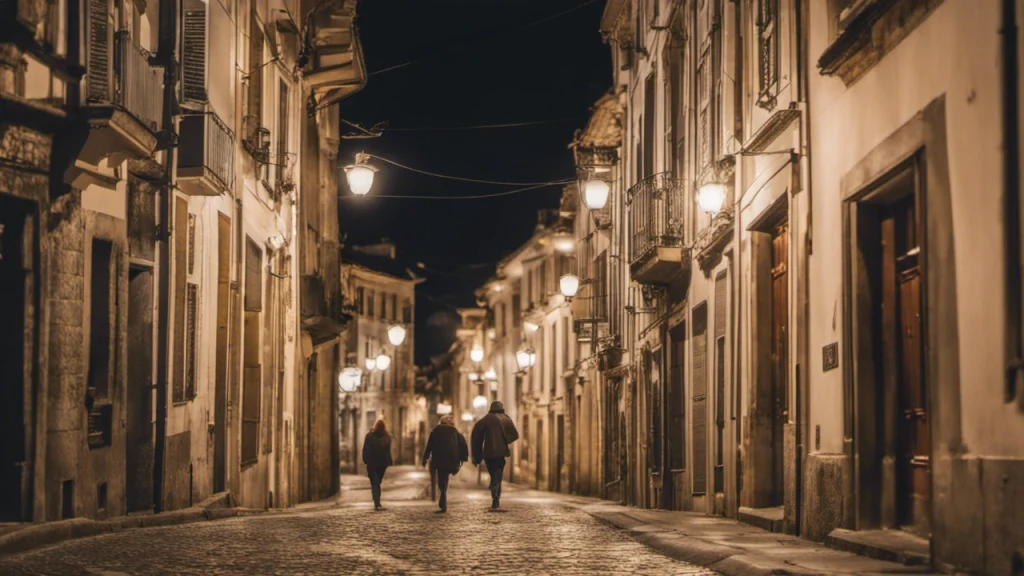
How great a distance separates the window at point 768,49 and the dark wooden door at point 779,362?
1354 mm

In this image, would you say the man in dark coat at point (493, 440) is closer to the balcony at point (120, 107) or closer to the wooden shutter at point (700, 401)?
the wooden shutter at point (700, 401)

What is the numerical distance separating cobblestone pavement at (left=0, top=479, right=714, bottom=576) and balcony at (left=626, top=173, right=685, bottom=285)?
501cm

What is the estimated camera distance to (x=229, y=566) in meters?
9.97

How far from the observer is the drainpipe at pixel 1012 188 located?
7.66 m

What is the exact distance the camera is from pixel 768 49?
14.7 m

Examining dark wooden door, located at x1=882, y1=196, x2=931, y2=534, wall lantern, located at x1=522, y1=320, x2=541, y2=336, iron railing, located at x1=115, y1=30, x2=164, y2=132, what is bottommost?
dark wooden door, located at x1=882, y1=196, x2=931, y2=534

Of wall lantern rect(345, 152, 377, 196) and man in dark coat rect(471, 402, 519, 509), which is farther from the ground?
wall lantern rect(345, 152, 377, 196)

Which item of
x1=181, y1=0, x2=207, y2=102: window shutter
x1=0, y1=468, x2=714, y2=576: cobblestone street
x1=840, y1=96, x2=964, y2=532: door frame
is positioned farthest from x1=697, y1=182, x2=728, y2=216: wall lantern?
x1=181, y1=0, x2=207, y2=102: window shutter

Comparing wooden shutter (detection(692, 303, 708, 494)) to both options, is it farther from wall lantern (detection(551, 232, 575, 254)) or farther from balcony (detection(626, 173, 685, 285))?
wall lantern (detection(551, 232, 575, 254))

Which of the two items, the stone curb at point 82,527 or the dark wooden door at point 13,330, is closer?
the stone curb at point 82,527

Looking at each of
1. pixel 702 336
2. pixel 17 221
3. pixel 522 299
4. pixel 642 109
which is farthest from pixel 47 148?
pixel 522 299

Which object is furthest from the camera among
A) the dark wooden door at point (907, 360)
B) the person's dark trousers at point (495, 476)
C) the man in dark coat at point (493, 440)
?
the man in dark coat at point (493, 440)

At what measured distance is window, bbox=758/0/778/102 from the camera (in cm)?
1418

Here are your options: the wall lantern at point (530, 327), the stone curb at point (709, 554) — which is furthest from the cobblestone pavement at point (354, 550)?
the wall lantern at point (530, 327)
